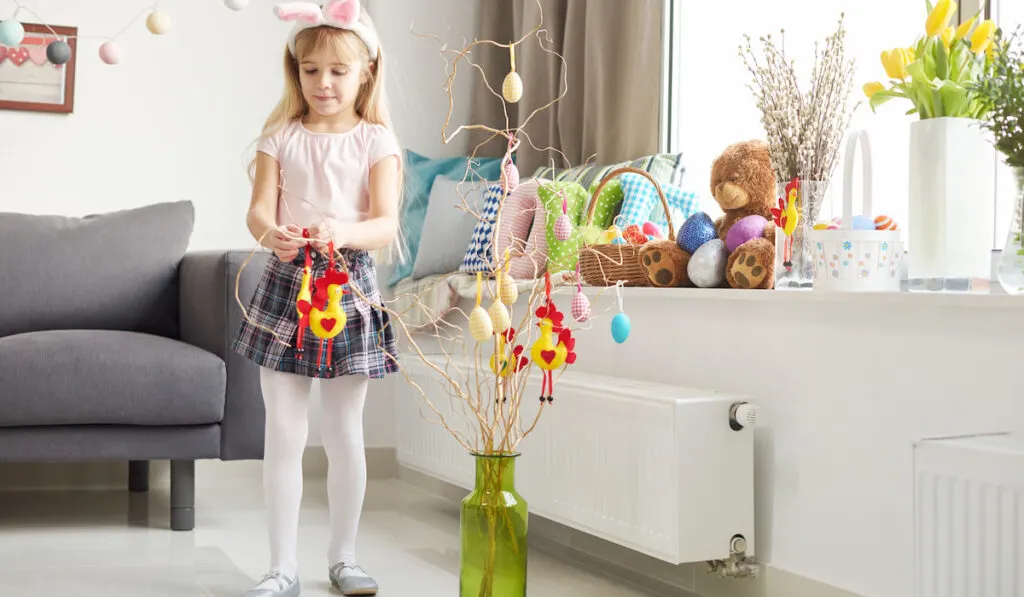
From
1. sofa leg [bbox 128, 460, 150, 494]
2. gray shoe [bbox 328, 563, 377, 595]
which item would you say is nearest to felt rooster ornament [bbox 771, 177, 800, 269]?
gray shoe [bbox 328, 563, 377, 595]

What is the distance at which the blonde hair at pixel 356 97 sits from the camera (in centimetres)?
203

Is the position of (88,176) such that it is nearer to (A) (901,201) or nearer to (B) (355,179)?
(B) (355,179)

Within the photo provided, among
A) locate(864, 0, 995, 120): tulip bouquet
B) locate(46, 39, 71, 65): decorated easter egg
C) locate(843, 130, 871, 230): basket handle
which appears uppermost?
locate(46, 39, 71, 65): decorated easter egg

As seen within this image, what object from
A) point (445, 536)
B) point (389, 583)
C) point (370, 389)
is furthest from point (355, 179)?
point (370, 389)

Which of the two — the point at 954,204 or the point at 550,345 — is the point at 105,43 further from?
the point at 954,204

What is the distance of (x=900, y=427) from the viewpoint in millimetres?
1678

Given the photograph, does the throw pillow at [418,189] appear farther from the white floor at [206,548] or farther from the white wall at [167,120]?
the white floor at [206,548]

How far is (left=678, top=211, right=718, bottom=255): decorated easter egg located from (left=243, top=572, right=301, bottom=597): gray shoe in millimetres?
973

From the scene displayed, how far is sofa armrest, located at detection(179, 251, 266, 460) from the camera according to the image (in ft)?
8.63

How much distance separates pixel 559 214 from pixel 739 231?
2.03ft

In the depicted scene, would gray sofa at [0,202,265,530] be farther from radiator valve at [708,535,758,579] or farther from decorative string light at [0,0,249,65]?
radiator valve at [708,535,758,579]

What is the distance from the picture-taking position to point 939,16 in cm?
170

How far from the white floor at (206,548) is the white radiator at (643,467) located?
182mm

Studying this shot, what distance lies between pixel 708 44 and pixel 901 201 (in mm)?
859
